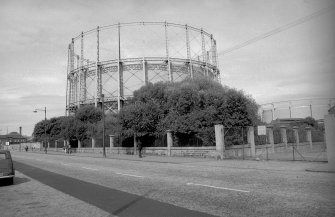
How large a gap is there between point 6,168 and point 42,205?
6198mm

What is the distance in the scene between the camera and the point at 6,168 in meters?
14.0

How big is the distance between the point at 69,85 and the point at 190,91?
52138 mm

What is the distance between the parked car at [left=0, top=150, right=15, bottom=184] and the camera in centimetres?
1386

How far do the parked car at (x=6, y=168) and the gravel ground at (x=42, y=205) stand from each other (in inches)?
84.7

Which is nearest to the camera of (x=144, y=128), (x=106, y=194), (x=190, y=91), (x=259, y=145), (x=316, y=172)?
(x=106, y=194)

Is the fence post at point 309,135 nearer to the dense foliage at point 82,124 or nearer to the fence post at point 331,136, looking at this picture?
the fence post at point 331,136

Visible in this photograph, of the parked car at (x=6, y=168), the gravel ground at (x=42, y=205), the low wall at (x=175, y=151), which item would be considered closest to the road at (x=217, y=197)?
the gravel ground at (x=42, y=205)

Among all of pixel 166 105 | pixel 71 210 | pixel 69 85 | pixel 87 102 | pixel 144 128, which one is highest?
pixel 69 85

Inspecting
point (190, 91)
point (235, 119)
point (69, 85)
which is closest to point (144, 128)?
point (190, 91)

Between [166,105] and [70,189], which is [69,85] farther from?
[70,189]

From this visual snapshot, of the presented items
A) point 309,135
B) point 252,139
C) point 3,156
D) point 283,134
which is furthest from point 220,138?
point 3,156

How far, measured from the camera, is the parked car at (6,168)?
45.5 feet

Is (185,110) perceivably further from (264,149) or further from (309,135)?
(309,135)

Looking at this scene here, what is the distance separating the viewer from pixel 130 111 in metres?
34.0
